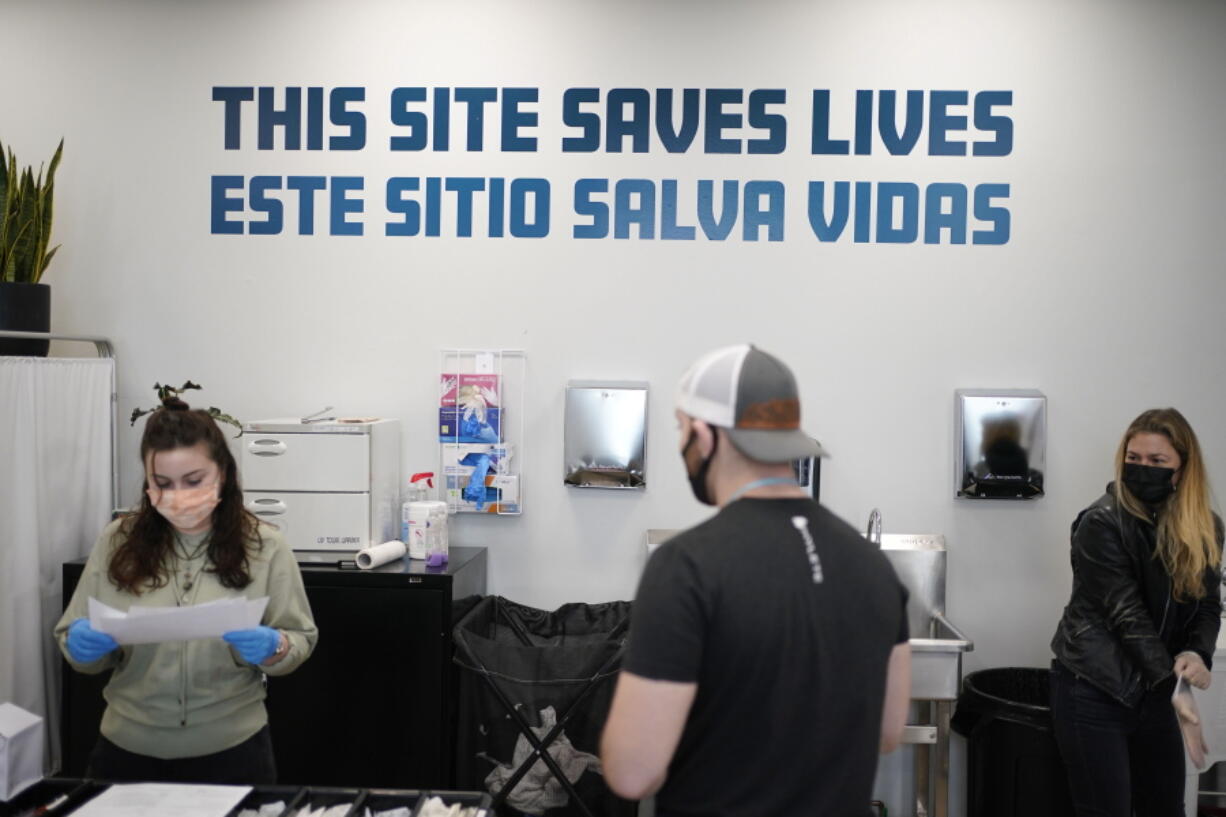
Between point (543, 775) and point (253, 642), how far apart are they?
1.27 meters

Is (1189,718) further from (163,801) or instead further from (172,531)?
(172,531)

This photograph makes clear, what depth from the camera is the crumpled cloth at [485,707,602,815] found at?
10.0ft

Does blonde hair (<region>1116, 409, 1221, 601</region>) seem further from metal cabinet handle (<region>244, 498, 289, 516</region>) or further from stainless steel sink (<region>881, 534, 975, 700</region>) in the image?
metal cabinet handle (<region>244, 498, 289, 516</region>)

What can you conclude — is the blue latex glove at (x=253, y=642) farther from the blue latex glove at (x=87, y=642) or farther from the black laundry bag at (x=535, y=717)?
the black laundry bag at (x=535, y=717)

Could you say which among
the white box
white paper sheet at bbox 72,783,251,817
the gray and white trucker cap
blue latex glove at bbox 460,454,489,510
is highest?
the gray and white trucker cap

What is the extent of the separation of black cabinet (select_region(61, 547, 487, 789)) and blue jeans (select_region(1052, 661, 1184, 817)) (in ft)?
5.88

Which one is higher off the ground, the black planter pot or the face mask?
the black planter pot

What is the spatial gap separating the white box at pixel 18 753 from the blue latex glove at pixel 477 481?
1729 mm

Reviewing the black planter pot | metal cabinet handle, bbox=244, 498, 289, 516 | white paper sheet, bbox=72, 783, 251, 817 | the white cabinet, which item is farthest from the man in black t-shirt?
the black planter pot

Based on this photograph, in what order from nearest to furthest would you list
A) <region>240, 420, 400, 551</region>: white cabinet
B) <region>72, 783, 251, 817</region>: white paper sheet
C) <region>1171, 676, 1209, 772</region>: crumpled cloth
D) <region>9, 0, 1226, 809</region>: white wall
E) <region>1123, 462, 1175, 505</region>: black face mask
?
<region>72, 783, 251, 817</region>: white paper sheet, <region>1171, 676, 1209, 772</region>: crumpled cloth, <region>1123, 462, 1175, 505</region>: black face mask, <region>240, 420, 400, 551</region>: white cabinet, <region>9, 0, 1226, 809</region>: white wall

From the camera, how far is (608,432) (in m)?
3.57

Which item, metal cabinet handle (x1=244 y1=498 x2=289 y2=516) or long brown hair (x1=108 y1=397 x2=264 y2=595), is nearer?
long brown hair (x1=108 y1=397 x2=264 y2=595)

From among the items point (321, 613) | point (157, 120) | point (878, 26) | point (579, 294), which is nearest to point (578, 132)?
point (579, 294)

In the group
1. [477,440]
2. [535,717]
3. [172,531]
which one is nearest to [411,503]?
[477,440]
